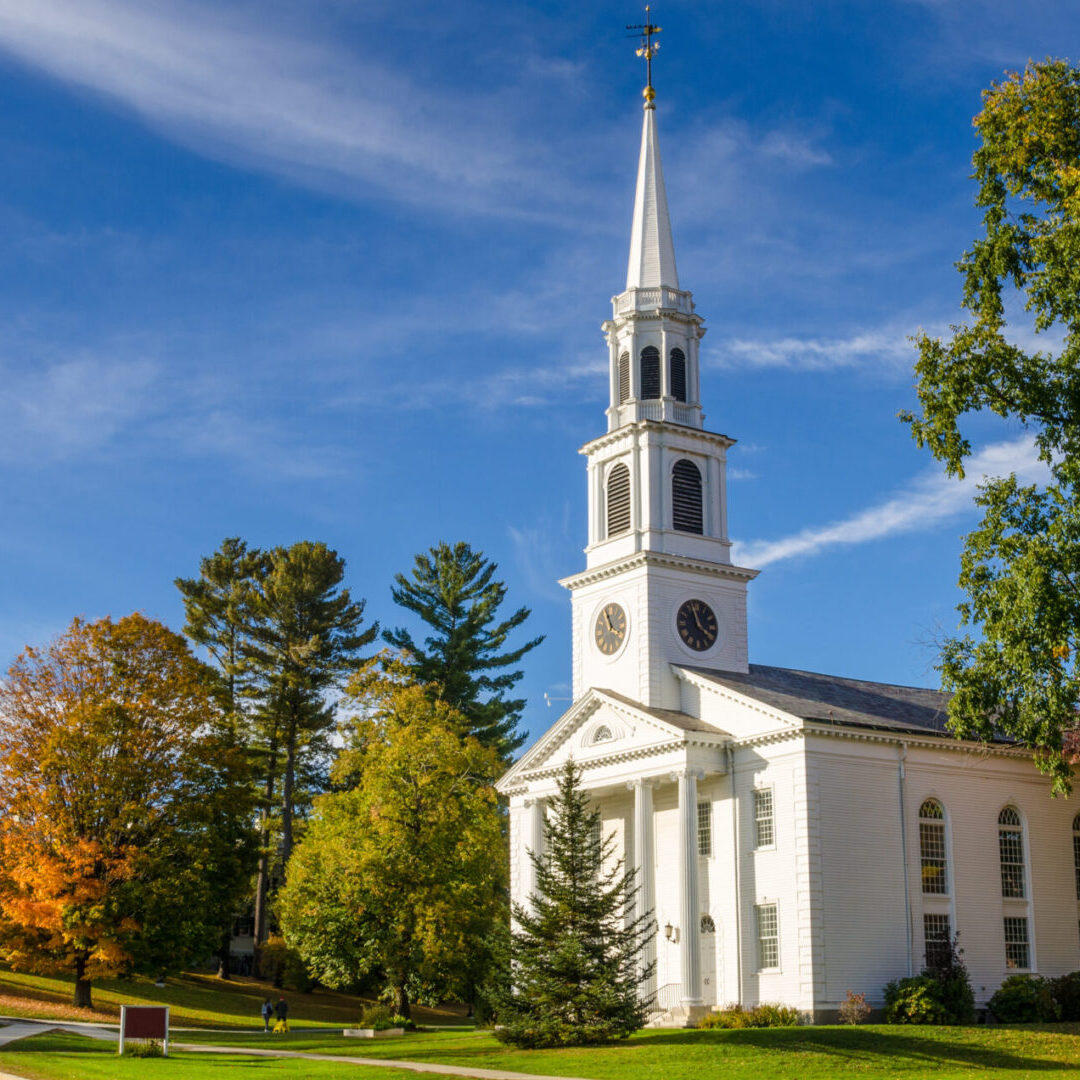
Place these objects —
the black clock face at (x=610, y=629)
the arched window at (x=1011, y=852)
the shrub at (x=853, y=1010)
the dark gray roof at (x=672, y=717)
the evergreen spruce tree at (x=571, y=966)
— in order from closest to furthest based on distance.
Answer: the evergreen spruce tree at (x=571, y=966) < the shrub at (x=853, y=1010) < the dark gray roof at (x=672, y=717) < the arched window at (x=1011, y=852) < the black clock face at (x=610, y=629)

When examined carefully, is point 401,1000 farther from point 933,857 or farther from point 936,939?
point 933,857

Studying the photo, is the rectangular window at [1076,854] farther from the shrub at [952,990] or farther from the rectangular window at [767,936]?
the rectangular window at [767,936]

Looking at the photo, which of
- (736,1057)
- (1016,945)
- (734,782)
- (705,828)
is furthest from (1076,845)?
(736,1057)

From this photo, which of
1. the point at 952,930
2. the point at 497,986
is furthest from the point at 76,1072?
the point at 952,930

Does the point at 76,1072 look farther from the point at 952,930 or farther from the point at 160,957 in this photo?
the point at 952,930

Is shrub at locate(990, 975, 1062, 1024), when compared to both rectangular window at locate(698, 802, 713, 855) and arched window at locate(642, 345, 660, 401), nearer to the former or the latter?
Result: rectangular window at locate(698, 802, 713, 855)

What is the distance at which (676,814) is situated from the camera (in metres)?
43.4

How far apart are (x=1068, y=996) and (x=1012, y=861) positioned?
4365 mm

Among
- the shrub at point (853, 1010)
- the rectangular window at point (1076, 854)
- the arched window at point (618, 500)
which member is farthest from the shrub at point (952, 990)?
the arched window at point (618, 500)

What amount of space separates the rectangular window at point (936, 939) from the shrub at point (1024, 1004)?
1912 mm

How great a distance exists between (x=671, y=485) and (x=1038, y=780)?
1529cm

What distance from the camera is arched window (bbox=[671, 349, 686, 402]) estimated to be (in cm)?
4969

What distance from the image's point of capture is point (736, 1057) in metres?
29.4

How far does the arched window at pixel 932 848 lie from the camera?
4028cm
